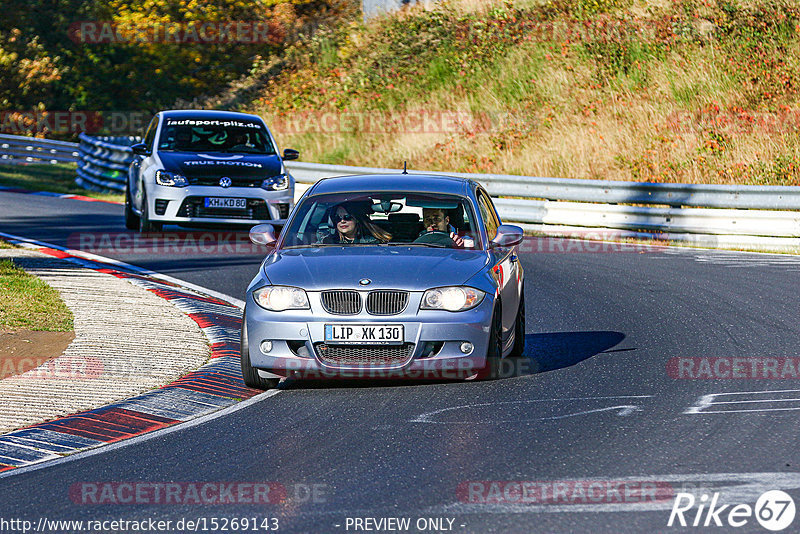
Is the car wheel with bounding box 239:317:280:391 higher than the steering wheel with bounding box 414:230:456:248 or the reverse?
the reverse

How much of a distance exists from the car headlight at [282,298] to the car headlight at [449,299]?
2.66ft

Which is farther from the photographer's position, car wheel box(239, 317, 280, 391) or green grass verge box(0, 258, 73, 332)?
green grass verge box(0, 258, 73, 332)

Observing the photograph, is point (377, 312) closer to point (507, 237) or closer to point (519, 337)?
point (507, 237)

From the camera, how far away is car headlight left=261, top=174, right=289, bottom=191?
1869 centimetres

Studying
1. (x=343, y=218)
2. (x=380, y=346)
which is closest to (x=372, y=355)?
(x=380, y=346)

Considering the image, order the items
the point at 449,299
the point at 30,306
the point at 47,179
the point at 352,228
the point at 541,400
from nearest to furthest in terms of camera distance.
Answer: the point at 541,400 < the point at 449,299 < the point at 352,228 < the point at 30,306 < the point at 47,179

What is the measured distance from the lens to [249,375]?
880cm

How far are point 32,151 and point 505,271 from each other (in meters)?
31.8

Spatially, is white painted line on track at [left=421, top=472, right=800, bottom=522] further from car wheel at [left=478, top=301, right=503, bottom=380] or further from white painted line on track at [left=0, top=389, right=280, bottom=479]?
car wheel at [left=478, top=301, right=503, bottom=380]

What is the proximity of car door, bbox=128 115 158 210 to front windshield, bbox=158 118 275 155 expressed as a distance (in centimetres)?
22

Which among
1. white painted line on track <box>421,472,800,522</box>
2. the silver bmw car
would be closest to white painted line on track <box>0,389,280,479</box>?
the silver bmw car

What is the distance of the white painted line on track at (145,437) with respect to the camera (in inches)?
268

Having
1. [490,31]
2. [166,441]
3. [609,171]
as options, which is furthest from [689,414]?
[490,31]

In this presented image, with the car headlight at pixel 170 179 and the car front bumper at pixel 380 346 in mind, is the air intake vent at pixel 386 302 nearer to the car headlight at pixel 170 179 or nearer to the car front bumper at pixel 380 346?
the car front bumper at pixel 380 346
